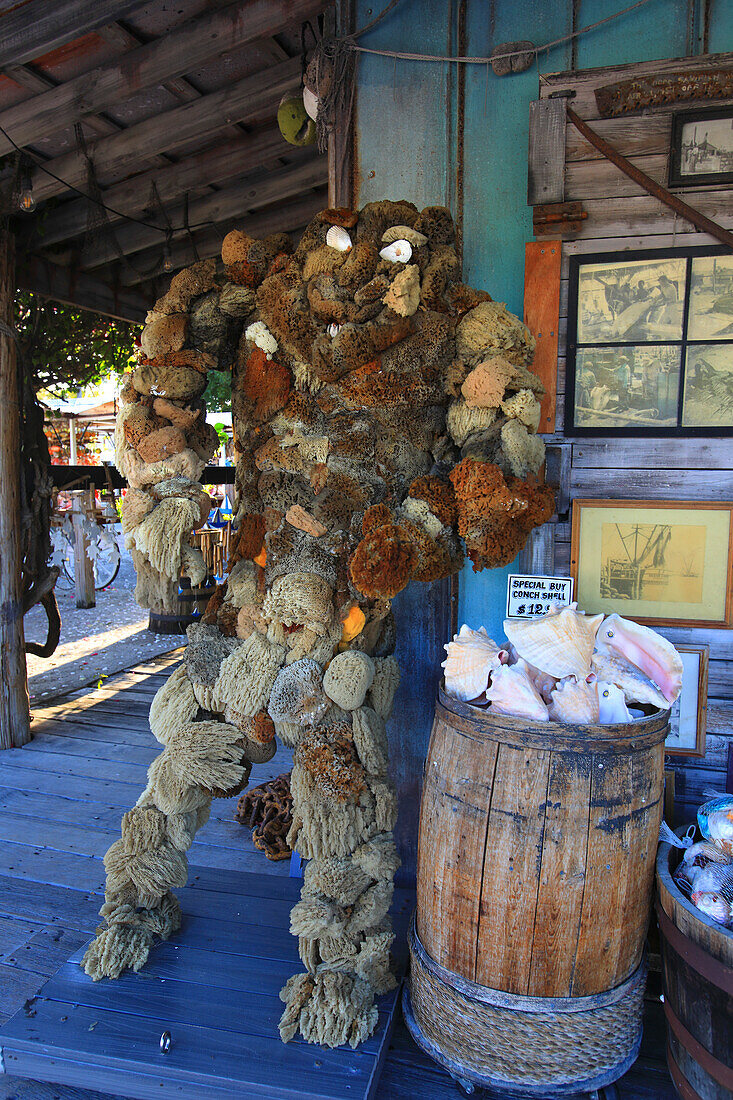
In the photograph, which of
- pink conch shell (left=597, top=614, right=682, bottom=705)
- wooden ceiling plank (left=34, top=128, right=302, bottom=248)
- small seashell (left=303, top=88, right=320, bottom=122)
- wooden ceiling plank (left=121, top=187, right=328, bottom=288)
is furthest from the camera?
wooden ceiling plank (left=121, top=187, right=328, bottom=288)

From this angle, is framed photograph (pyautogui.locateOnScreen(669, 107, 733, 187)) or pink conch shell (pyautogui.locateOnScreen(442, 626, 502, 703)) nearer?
pink conch shell (pyautogui.locateOnScreen(442, 626, 502, 703))

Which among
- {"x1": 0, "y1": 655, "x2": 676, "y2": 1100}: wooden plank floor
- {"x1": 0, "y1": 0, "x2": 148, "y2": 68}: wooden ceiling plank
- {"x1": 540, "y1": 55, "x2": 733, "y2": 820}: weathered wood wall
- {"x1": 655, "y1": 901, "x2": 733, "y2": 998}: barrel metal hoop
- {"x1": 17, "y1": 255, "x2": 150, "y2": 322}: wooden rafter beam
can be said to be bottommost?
{"x1": 0, "y1": 655, "x2": 676, "y2": 1100}: wooden plank floor

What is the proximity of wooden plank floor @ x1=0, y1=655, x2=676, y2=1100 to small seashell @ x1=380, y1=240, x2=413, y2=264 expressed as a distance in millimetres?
1826

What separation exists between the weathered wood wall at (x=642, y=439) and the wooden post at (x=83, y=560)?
5.17 m

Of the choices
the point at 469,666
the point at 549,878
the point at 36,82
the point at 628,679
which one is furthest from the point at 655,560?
the point at 36,82

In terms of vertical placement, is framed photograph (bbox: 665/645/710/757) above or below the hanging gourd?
below

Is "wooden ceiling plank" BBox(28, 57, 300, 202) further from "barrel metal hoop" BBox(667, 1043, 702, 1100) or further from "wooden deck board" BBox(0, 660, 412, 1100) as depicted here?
"barrel metal hoop" BBox(667, 1043, 702, 1100)

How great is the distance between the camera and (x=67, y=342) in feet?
15.0

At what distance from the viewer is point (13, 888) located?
98.2 inches

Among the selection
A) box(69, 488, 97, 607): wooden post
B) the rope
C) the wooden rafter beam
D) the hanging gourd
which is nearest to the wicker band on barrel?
the rope

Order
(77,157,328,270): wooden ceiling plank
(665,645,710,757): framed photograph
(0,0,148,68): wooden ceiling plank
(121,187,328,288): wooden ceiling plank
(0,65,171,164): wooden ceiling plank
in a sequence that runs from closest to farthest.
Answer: (665,645,710,757): framed photograph < (0,0,148,68): wooden ceiling plank < (0,65,171,164): wooden ceiling plank < (77,157,328,270): wooden ceiling plank < (121,187,328,288): wooden ceiling plank

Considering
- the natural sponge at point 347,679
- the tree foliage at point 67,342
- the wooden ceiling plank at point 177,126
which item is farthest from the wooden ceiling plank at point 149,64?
the natural sponge at point 347,679

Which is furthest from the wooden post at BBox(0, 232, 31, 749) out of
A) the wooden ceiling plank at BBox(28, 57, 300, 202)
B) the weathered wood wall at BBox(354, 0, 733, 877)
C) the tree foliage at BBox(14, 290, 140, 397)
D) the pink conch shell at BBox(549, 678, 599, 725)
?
the pink conch shell at BBox(549, 678, 599, 725)

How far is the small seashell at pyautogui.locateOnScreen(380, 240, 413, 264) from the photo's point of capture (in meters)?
1.63
